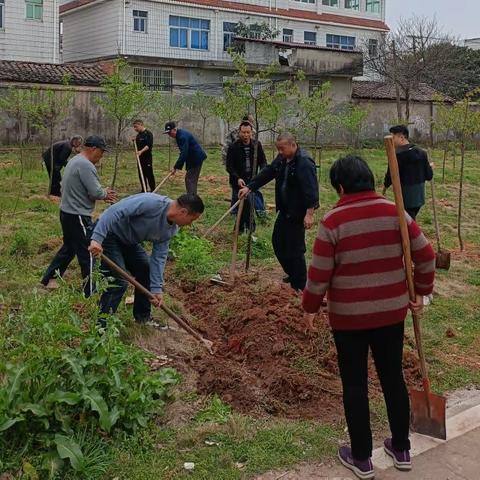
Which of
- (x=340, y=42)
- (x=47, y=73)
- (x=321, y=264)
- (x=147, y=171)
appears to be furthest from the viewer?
(x=340, y=42)

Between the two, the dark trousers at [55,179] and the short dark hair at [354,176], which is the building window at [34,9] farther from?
the short dark hair at [354,176]

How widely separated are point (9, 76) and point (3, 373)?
20662mm

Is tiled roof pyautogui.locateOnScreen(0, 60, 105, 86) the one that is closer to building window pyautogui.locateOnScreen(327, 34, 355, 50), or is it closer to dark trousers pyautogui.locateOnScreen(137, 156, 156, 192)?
dark trousers pyautogui.locateOnScreen(137, 156, 156, 192)

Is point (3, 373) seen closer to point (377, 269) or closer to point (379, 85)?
point (377, 269)

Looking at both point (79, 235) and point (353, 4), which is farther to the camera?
point (353, 4)

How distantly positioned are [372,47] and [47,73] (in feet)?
69.6

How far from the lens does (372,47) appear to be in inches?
1518

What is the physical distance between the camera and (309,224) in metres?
6.52

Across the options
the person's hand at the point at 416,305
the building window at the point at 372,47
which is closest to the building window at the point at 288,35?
the building window at the point at 372,47

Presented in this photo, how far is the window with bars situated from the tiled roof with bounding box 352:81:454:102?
9160 mm

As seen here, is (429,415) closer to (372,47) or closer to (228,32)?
(228,32)

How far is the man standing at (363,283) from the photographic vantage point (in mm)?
3428

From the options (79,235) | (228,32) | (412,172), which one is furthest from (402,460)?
(228,32)

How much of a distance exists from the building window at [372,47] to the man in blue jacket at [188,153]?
28.2 meters
